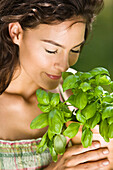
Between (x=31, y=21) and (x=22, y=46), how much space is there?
9 cm

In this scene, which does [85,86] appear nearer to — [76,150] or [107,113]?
[107,113]

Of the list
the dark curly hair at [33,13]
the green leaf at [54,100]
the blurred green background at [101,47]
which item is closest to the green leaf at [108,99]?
the green leaf at [54,100]

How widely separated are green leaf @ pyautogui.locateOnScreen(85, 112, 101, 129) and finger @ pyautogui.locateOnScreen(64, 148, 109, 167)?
0.41 feet

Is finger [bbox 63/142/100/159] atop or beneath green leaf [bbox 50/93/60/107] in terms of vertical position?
beneath

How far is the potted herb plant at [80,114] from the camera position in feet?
2.22

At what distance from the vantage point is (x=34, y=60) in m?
0.87

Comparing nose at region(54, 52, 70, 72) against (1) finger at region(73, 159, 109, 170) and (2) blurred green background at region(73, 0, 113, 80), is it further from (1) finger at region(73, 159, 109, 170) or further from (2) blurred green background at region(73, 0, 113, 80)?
(2) blurred green background at region(73, 0, 113, 80)

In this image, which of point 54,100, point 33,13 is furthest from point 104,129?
point 33,13

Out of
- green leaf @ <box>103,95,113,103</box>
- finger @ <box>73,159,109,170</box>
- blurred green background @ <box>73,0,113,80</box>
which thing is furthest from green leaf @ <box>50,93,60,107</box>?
blurred green background @ <box>73,0,113,80</box>

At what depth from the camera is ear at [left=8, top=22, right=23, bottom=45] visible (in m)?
0.87

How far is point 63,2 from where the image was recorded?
2.68 feet

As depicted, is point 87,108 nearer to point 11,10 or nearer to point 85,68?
point 11,10

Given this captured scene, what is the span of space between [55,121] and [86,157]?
7.9 inches

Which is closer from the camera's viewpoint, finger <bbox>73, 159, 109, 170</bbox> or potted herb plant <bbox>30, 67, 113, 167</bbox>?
potted herb plant <bbox>30, 67, 113, 167</bbox>
